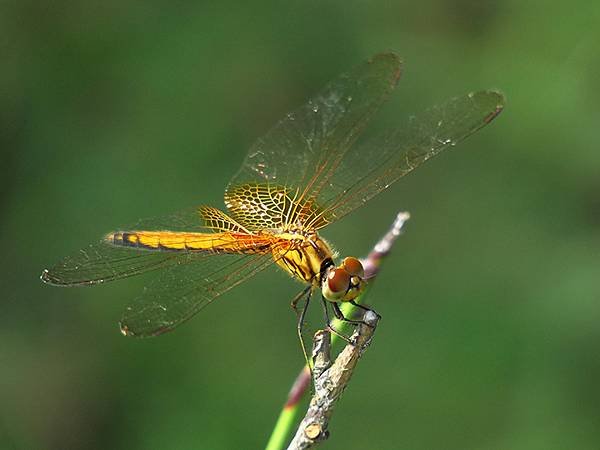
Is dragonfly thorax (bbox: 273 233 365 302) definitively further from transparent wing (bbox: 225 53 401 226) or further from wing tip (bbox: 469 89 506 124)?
wing tip (bbox: 469 89 506 124)

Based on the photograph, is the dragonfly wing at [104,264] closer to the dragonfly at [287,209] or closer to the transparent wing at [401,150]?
the dragonfly at [287,209]

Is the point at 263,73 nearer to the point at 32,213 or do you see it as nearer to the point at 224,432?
the point at 32,213

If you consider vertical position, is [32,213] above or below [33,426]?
above

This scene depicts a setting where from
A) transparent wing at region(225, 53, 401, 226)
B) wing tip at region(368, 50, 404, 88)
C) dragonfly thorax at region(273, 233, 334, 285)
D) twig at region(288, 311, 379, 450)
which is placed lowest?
twig at region(288, 311, 379, 450)

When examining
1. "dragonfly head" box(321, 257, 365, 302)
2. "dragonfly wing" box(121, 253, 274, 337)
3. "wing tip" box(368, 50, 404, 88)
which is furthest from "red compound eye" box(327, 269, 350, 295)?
"wing tip" box(368, 50, 404, 88)

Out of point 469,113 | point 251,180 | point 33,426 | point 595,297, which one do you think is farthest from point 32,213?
point 595,297

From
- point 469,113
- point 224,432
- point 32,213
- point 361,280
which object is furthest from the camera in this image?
point 32,213

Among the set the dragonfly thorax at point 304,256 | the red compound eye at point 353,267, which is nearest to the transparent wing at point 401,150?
the dragonfly thorax at point 304,256
